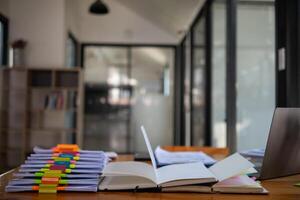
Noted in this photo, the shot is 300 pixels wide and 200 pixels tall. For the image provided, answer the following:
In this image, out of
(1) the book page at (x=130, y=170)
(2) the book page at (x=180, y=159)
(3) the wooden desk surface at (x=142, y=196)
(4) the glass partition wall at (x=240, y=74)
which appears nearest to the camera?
(3) the wooden desk surface at (x=142, y=196)

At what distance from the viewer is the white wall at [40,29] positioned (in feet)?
16.4

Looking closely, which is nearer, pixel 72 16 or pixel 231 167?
pixel 231 167

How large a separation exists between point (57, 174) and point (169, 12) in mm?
4480

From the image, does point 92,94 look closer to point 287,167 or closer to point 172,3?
point 172,3

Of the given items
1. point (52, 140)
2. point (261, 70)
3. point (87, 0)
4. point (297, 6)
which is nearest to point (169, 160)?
point (297, 6)

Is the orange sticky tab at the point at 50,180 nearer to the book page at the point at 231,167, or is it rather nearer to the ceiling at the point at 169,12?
the book page at the point at 231,167

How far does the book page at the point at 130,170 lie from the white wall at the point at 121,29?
578 cm

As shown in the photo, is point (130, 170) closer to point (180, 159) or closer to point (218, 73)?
point (180, 159)

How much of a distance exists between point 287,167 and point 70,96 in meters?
4.10

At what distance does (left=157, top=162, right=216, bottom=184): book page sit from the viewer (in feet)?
3.42

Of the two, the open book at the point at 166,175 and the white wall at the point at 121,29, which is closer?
the open book at the point at 166,175

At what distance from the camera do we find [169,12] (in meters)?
5.17

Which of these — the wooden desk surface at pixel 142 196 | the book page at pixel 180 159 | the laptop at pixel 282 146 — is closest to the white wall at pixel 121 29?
the book page at pixel 180 159

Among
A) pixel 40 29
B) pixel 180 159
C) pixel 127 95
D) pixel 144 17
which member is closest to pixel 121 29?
pixel 144 17
